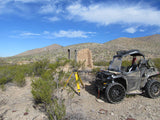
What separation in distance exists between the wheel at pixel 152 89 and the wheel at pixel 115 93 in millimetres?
1281

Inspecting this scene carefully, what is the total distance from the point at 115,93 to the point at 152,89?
188cm

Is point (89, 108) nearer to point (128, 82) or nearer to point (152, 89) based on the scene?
point (128, 82)

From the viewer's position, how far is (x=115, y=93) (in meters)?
5.28

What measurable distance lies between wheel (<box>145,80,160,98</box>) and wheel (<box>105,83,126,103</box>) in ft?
4.20

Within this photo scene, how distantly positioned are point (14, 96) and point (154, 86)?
6775mm

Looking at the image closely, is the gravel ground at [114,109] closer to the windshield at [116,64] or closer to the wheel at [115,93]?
the wheel at [115,93]

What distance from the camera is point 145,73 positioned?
583 centimetres

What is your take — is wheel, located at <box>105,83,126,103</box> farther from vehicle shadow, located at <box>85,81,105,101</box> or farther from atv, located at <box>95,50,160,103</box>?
vehicle shadow, located at <box>85,81,105,101</box>

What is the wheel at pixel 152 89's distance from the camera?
562 cm

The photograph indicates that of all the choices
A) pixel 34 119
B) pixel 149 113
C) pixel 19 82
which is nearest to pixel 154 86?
pixel 149 113

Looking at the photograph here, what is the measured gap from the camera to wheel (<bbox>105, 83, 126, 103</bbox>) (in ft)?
17.0

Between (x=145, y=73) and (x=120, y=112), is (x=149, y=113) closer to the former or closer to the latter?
(x=120, y=112)

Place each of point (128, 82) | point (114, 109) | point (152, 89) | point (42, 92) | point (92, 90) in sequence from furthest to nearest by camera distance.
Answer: point (92, 90) < point (152, 89) < point (128, 82) < point (114, 109) < point (42, 92)

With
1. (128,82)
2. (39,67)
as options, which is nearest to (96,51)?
(39,67)
